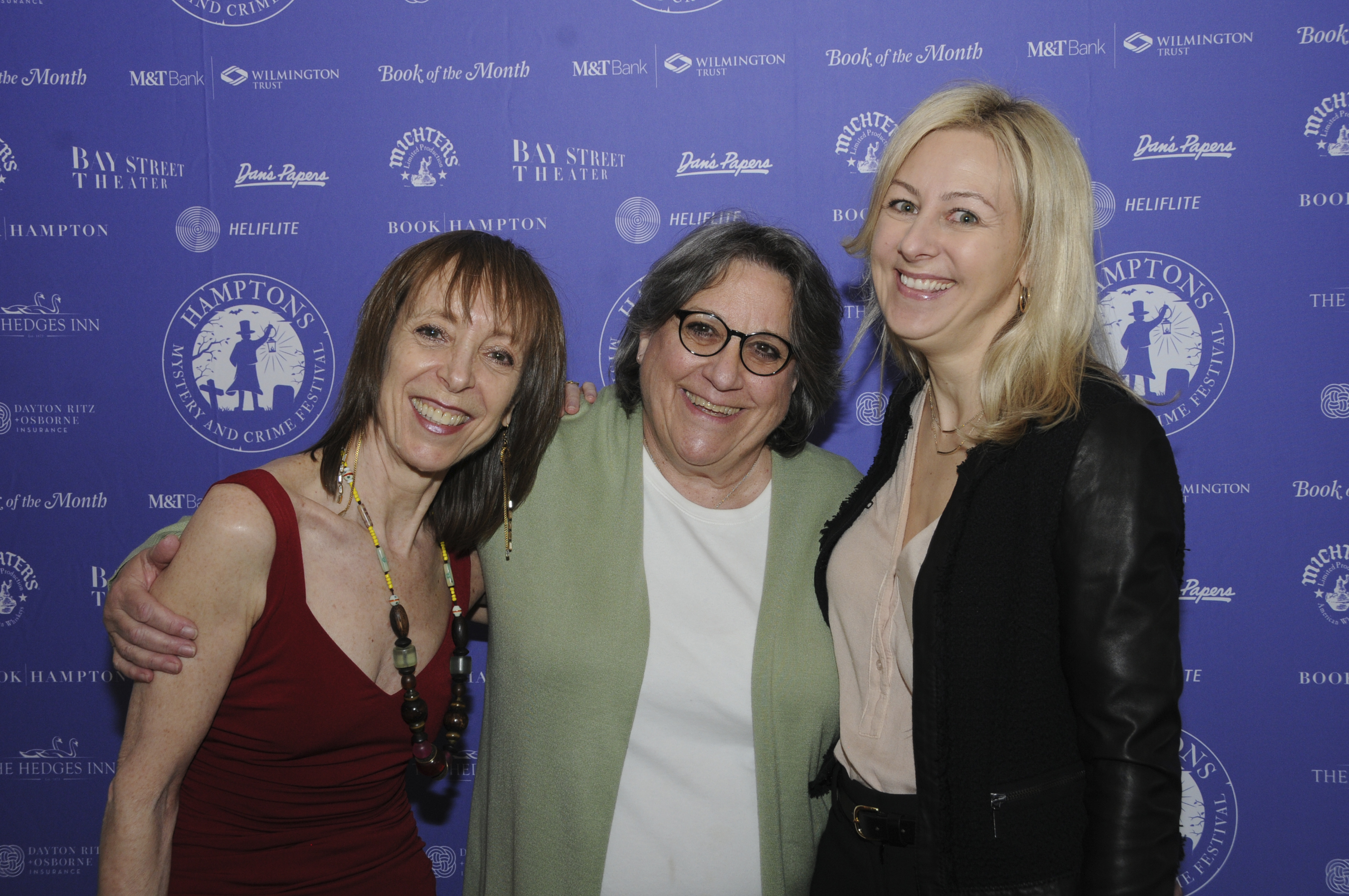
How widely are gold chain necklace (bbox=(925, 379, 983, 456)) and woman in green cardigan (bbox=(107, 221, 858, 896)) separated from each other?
9.2 inches

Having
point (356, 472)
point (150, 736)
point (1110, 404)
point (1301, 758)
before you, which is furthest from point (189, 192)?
point (1301, 758)

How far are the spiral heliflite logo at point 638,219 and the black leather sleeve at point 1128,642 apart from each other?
135cm

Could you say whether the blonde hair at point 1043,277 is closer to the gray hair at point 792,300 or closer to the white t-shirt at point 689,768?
the gray hair at point 792,300

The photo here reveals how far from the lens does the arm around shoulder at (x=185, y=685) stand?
133 cm

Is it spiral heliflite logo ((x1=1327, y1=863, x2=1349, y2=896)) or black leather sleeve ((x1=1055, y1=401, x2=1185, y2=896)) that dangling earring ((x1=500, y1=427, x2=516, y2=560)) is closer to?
black leather sleeve ((x1=1055, y1=401, x2=1185, y2=896))

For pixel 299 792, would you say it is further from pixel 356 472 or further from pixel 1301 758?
pixel 1301 758

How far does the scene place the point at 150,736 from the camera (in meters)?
1.34

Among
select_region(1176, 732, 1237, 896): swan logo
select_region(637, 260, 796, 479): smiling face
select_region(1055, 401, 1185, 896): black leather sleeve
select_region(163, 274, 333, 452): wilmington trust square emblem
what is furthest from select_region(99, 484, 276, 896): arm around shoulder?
select_region(1176, 732, 1237, 896): swan logo

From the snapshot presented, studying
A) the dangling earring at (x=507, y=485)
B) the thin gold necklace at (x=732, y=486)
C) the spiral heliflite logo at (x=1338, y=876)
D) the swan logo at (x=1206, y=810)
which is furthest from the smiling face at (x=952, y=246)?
the spiral heliflite logo at (x=1338, y=876)

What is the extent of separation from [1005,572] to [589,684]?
776mm

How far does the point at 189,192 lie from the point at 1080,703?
7.88 feet

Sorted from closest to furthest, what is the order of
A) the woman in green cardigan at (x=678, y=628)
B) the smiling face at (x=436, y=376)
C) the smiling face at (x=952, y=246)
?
the smiling face at (x=952, y=246) < the smiling face at (x=436, y=376) < the woman in green cardigan at (x=678, y=628)

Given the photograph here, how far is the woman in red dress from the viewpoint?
1.35m

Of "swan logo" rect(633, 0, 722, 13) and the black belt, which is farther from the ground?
"swan logo" rect(633, 0, 722, 13)
